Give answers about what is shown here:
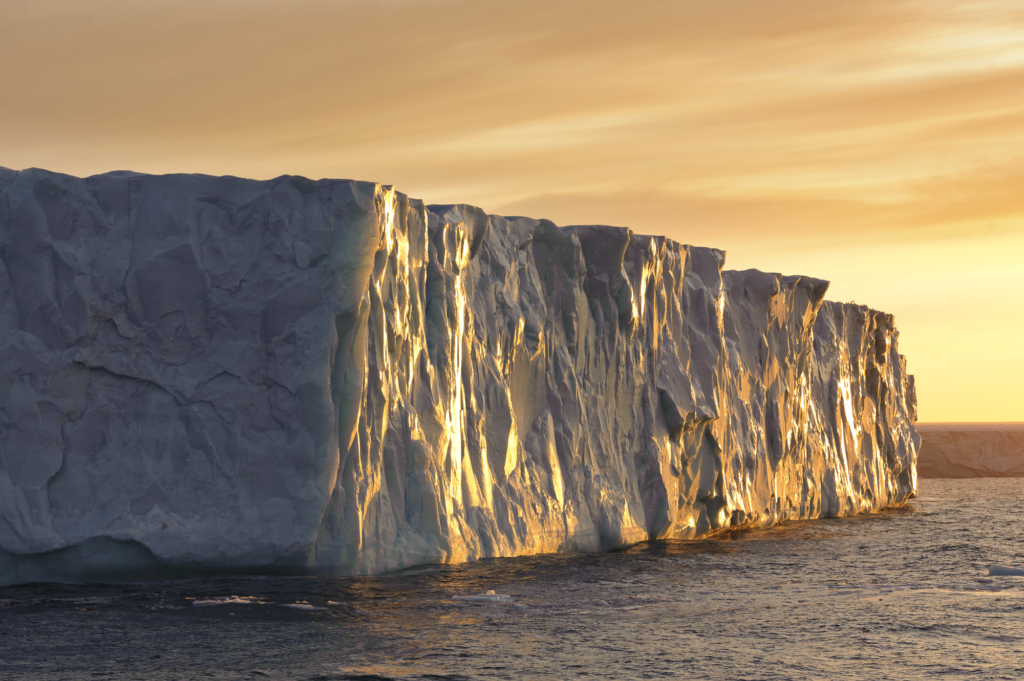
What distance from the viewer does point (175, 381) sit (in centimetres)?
1337

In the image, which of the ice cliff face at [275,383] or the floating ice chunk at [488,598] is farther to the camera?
the ice cliff face at [275,383]

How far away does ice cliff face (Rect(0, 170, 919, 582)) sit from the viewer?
42.6 ft

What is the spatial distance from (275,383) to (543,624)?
181 inches

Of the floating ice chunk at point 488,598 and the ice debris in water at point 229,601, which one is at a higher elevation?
the ice debris in water at point 229,601

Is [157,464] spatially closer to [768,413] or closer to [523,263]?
[523,263]

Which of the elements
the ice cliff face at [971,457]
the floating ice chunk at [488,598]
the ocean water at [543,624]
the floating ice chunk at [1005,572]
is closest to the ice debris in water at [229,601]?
the ocean water at [543,624]

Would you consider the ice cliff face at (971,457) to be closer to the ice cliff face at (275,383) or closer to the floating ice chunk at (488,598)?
the ice cliff face at (275,383)

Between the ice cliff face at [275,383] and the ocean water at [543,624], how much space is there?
0.65 metres

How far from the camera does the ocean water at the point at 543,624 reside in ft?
30.8

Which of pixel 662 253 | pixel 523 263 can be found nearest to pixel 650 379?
pixel 662 253

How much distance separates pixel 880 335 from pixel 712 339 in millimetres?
11211

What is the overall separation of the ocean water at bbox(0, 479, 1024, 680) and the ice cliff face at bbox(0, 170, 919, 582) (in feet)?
2.15

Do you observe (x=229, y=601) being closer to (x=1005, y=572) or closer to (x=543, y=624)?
(x=543, y=624)

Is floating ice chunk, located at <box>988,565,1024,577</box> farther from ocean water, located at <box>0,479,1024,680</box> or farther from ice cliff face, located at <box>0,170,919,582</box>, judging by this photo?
ice cliff face, located at <box>0,170,919,582</box>
